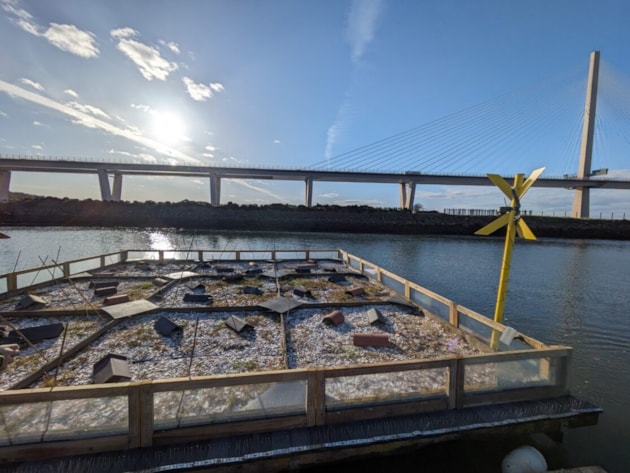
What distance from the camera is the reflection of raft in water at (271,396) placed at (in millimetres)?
3291

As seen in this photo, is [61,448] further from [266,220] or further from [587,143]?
[587,143]

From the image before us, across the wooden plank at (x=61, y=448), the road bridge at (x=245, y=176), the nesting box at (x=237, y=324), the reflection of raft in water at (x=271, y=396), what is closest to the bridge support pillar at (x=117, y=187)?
the road bridge at (x=245, y=176)

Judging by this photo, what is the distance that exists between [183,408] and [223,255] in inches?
618

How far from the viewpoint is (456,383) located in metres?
4.25

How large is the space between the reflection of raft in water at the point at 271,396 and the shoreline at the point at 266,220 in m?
45.0

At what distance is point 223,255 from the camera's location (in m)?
18.6

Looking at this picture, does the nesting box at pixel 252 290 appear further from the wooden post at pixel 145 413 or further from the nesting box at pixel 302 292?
the wooden post at pixel 145 413

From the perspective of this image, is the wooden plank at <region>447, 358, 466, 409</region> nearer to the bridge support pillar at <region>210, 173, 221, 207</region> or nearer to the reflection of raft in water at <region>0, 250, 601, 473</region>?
the reflection of raft in water at <region>0, 250, 601, 473</region>

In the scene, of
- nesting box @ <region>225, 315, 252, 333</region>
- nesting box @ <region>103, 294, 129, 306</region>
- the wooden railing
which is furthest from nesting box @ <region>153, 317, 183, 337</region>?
the wooden railing

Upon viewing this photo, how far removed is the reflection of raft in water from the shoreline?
45.0 metres

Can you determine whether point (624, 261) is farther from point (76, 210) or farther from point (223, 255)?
point (76, 210)

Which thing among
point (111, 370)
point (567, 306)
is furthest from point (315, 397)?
point (567, 306)

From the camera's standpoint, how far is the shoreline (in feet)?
167

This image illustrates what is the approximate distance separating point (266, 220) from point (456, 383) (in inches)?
2023
